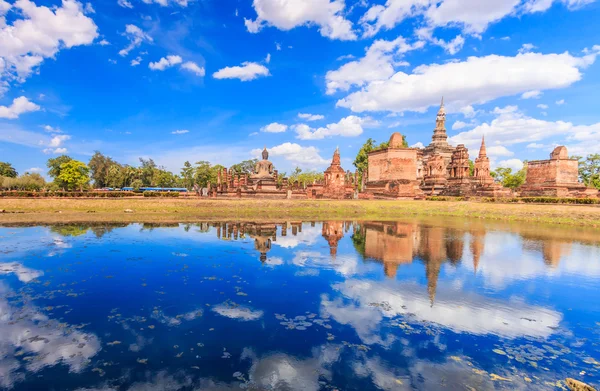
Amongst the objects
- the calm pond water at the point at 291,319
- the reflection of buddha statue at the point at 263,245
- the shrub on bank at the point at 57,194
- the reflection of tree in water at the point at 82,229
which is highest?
the shrub on bank at the point at 57,194

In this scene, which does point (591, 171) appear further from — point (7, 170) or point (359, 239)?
point (7, 170)

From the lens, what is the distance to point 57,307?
7.00m

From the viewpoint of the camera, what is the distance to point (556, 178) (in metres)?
41.5

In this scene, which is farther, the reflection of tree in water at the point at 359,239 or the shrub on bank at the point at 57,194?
the shrub on bank at the point at 57,194

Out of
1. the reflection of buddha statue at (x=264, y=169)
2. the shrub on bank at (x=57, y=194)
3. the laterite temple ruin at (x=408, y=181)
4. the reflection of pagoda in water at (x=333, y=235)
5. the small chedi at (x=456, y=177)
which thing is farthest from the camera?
the reflection of buddha statue at (x=264, y=169)

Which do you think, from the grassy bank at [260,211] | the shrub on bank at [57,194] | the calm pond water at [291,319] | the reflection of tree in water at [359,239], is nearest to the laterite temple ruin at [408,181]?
the grassy bank at [260,211]

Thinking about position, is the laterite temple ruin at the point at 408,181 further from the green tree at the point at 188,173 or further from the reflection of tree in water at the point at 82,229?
the green tree at the point at 188,173

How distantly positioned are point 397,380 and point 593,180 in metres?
88.3

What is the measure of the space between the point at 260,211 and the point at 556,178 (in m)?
40.0

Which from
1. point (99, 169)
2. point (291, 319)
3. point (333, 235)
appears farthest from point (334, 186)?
point (99, 169)

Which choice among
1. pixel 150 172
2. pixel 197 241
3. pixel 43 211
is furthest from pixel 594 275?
pixel 150 172

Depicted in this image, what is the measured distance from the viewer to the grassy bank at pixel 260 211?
2435 cm

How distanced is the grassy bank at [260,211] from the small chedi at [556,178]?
13.4m

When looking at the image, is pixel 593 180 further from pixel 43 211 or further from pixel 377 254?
pixel 43 211
